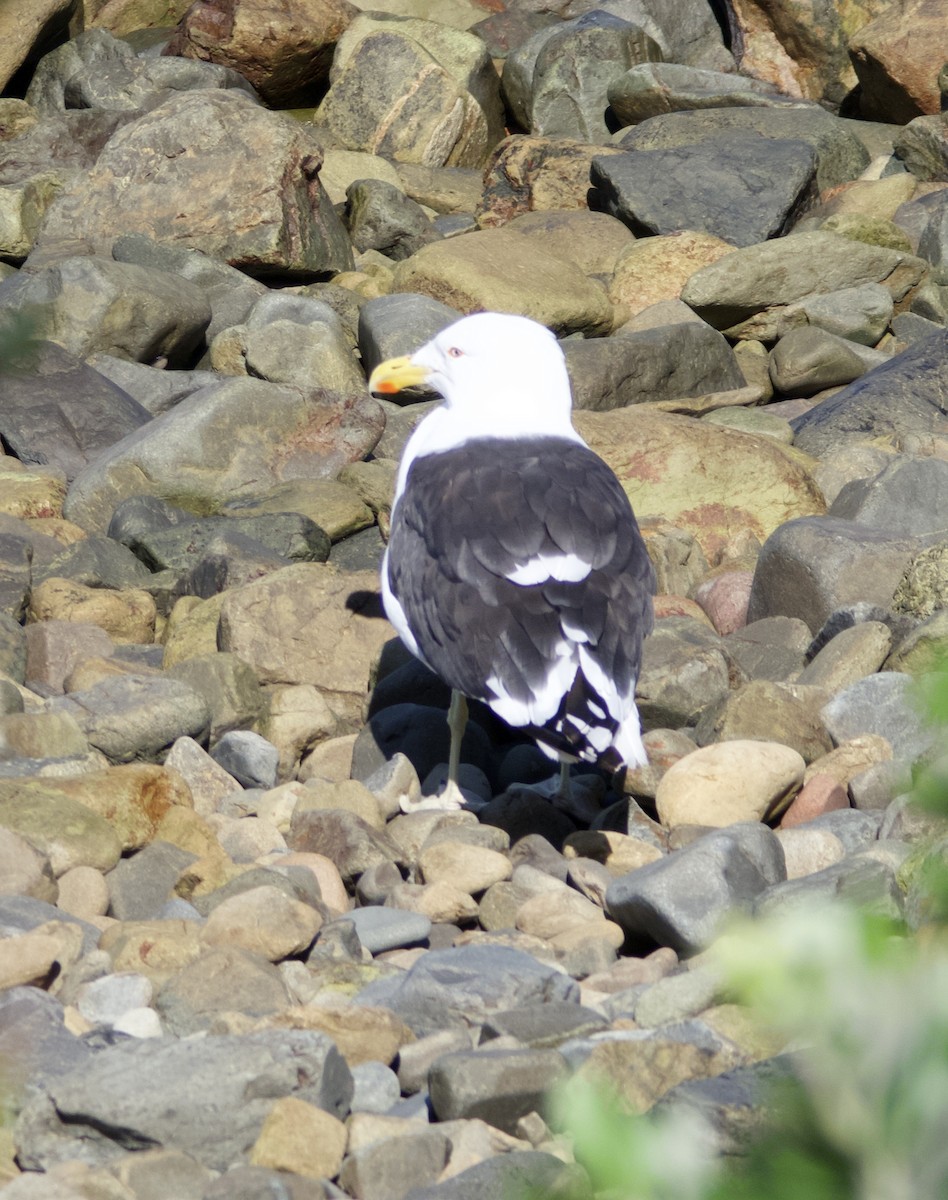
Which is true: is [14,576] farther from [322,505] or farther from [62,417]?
[62,417]

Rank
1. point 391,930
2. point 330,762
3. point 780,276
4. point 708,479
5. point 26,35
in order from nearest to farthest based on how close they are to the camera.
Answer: point 391,930, point 330,762, point 708,479, point 780,276, point 26,35

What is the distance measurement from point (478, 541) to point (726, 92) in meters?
15.5

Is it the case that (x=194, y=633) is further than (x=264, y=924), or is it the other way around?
(x=194, y=633)

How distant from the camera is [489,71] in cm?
2125

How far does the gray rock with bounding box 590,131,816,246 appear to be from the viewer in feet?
49.2

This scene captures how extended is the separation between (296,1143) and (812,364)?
8997mm

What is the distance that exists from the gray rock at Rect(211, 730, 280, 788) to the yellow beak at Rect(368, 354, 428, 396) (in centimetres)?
142

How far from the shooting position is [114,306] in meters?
11.3

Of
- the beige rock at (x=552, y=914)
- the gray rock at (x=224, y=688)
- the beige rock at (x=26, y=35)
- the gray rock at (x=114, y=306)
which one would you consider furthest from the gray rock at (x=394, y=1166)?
the beige rock at (x=26, y=35)

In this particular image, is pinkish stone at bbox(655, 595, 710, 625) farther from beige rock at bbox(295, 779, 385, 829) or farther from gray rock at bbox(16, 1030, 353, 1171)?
gray rock at bbox(16, 1030, 353, 1171)

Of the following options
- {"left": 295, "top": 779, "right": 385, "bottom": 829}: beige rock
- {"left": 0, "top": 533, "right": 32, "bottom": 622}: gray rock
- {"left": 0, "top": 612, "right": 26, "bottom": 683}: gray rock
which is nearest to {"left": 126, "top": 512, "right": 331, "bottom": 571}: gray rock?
{"left": 0, "top": 533, "right": 32, "bottom": 622}: gray rock

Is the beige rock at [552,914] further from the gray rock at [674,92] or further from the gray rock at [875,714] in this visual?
the gray rock at [674,92]

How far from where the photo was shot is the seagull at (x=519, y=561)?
449cm

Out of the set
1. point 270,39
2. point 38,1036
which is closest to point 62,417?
point 38,1036
